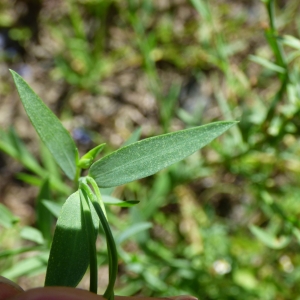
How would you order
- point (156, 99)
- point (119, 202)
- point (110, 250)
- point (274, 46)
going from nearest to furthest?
point (110, 250)
point (119, 202)
point (274, 46)
point (156, 99)

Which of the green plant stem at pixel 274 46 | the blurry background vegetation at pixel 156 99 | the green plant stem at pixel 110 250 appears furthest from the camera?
the blurry background vegetation at pixel 156 99

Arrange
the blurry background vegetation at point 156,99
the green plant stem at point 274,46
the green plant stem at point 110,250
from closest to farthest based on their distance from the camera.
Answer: the green plant stem at point 110,250, the green plant stem at point 274,46, the blurry background vegetation at point 156,99

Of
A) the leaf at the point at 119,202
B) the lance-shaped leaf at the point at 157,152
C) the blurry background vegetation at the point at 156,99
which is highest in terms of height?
the lance-shaped leaf at the point at 157,152

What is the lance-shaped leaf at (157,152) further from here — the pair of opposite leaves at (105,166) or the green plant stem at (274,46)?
the green plant stem at (274,46)

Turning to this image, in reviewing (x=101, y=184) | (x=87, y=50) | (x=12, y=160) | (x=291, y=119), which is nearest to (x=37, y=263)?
(x=101, y=184)

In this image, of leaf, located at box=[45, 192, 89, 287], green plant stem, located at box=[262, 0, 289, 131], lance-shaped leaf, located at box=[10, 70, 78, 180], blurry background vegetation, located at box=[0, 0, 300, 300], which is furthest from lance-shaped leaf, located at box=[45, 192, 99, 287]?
blurry background vegetation, located at box=[0, 0, 300, 300]

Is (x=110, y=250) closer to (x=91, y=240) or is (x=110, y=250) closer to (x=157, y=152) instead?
(x=91, y=240)

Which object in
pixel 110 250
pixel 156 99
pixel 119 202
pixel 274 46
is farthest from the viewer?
pixel 156 99

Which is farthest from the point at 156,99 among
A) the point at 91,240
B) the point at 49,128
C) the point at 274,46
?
the point at 91,240

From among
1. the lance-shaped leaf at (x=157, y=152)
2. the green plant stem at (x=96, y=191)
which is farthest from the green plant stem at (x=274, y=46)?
the green plant stem at (x=96, y=191)
